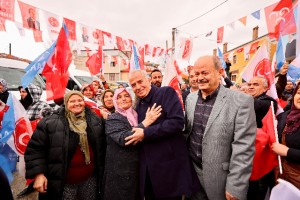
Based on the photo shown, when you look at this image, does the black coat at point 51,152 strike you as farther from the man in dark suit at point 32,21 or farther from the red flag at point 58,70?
the man in dark suit at point 32,21

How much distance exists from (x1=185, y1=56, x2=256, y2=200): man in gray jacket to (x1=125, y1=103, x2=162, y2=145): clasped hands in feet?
1.43

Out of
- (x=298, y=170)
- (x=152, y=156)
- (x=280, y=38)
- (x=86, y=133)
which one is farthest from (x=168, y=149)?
(x=280, y=38)

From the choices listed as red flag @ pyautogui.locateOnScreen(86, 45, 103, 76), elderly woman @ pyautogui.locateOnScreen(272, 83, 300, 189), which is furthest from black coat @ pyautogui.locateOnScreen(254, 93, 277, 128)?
red flag @ pyautogui.locateOnScreen(86, 45, 103, 76)

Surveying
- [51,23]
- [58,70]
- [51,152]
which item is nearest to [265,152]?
[51,152]

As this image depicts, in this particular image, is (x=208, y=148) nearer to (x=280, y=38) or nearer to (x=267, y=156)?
(x=267, y=156)

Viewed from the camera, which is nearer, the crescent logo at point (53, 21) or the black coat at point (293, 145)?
the black coat at point (293, 145)

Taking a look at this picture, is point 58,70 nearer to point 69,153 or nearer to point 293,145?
point 69,153

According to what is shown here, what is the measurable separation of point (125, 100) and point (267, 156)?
1.71 metres

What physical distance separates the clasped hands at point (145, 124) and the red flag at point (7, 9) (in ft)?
22.8

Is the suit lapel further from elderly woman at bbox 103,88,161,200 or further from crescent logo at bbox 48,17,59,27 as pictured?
crescent logo at bbox 48,17,59,27

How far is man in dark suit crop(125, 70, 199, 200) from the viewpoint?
219cm

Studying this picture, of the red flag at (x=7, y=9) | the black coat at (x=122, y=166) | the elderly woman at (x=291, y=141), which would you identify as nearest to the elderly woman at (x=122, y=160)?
→ the black coat at (x=122, y=166)

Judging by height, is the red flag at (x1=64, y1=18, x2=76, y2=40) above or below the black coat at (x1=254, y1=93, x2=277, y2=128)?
above

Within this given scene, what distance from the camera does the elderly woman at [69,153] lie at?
248 centimetres
